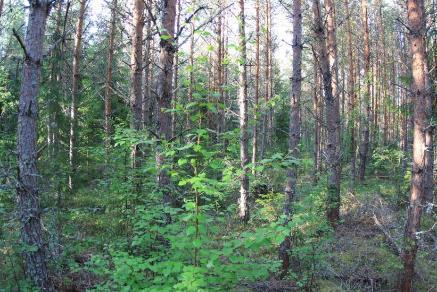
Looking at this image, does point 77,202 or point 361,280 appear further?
point 77,202

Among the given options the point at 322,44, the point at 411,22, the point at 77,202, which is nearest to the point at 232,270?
the point at 411,22

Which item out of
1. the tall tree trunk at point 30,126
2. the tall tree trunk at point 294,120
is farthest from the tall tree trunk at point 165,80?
the tall tree trunk at point 294,120

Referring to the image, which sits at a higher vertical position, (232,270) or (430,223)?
(232,270)

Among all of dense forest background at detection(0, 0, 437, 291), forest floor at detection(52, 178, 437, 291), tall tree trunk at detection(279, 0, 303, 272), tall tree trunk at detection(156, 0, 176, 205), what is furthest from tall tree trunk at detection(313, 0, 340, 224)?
tall tree trunk at detection(156, 0, 176, 205)

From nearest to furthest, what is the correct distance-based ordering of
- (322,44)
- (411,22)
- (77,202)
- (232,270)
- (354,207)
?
(232,270) < (411,22) < (322,44) < (354,207) < (77,202)

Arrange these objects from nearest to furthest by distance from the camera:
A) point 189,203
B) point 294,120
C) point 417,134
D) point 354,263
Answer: point 189,203
point 417,134
point 294,120
point 354,263

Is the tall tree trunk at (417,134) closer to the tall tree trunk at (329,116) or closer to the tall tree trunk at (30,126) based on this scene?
the tall tree trunk at (329,116)

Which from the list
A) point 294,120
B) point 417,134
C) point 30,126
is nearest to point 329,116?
point 294,120

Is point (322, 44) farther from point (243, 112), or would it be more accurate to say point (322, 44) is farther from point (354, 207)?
point (354, 207)

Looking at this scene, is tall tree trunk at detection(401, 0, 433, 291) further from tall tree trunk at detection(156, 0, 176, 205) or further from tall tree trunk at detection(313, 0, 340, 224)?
tall tree trunk at detection(156, 0, 176, 205)

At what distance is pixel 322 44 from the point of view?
32.2 ft

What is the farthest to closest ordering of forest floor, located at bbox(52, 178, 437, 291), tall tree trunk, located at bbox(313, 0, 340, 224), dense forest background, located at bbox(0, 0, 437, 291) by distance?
tall tree trunk, located at bbox(313, 0, 340, 224) < forest floor, located at bbox(52, 178, 437, 291) < dense forest background, located at bbox(0, 0, 437, 291)

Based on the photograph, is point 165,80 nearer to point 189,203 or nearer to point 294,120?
point 189,203

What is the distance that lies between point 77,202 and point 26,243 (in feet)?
32.6
